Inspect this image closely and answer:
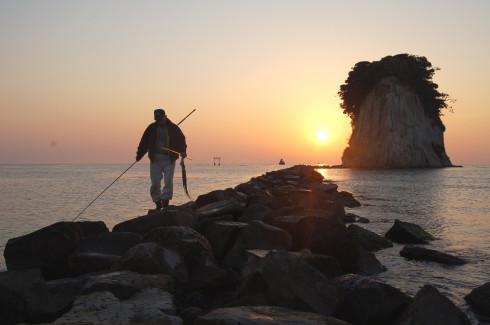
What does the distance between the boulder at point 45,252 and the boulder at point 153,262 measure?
1.34m

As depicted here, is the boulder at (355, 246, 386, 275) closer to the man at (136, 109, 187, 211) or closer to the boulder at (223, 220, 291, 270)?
the boulder at (223, 220, 291, 270)

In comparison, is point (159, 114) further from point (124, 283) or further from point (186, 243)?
point (124, 283)

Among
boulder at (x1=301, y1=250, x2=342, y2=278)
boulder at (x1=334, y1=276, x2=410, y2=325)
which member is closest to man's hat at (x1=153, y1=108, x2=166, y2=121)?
boulder at (x1=301, y1=250, x2=342, y2=278)

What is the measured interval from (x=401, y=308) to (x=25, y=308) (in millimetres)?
3560

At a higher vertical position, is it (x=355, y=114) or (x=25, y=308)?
(x=355, y=114)

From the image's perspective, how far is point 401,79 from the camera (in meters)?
66.1

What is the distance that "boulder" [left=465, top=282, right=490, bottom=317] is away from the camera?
15.0 feet

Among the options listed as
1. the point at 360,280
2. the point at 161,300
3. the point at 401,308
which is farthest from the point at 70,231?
the point at 401,308

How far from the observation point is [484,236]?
31.3ft

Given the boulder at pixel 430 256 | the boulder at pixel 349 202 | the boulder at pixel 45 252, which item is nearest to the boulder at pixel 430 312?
the boulder at pixel 430 256

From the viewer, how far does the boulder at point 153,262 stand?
4.80 meters

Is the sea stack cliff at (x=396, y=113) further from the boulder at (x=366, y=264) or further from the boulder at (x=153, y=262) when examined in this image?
the boulder at (x=153, y=262)

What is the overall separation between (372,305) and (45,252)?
13.7 feet

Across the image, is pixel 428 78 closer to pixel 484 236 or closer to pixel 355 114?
pixel 355 114
